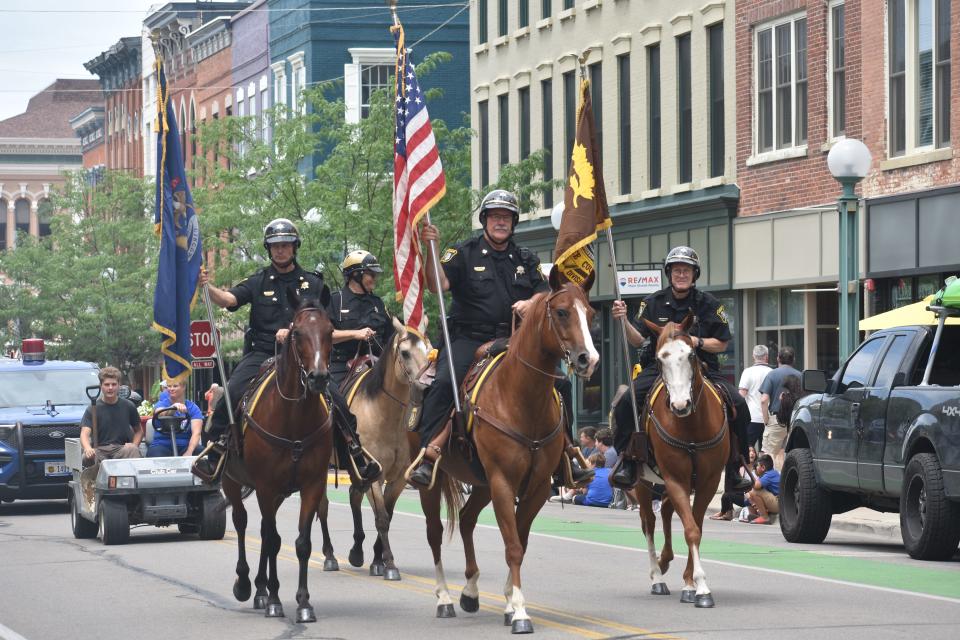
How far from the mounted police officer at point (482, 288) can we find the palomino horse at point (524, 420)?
1.62 feet

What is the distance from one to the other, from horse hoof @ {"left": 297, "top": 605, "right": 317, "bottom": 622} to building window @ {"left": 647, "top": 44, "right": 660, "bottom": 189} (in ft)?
90.5

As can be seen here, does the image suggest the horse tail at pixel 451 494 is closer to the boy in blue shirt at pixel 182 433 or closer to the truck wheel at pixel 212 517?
the truck wheel at pixel 212 517

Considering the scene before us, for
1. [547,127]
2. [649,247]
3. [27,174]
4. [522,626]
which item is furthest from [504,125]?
[27,174]

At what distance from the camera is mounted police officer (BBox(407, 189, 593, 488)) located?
1337 cm

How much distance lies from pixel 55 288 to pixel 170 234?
51606mm

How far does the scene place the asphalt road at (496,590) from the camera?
12.5m

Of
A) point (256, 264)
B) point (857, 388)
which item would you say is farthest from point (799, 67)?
point (857, 388)

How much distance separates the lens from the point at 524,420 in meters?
12.6

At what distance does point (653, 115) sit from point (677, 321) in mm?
25471

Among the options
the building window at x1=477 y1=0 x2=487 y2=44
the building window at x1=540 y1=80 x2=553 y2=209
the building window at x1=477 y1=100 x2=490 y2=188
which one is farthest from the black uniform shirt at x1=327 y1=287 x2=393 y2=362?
the building window at x1=477 y1=0 x2=487 y2=44

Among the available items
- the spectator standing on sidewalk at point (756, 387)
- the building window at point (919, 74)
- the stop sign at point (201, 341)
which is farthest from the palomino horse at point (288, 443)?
the stop sign at point (201, 341)

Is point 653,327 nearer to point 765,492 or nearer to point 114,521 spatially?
point 114,521

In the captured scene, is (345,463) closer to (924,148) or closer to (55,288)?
(924,148)

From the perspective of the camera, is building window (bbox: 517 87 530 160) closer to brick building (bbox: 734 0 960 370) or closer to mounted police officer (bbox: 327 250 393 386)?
brick building (bbox: 734 0 960 370)
